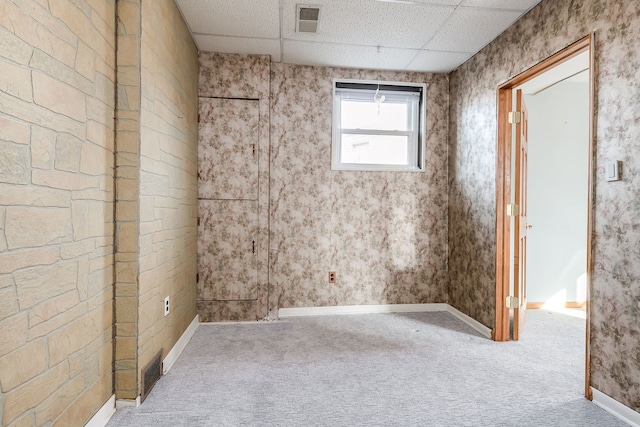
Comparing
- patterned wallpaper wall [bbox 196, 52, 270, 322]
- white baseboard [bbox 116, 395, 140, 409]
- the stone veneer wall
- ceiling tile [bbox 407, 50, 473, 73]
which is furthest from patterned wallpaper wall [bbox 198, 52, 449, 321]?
the stone veneer wall

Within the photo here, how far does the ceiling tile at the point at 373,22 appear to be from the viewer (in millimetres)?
2478

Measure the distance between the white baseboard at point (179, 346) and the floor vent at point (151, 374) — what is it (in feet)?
0.32

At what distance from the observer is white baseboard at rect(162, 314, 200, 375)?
7.47 feet

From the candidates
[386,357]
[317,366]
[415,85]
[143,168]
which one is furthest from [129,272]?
[415,85]

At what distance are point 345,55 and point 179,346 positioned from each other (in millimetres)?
2874

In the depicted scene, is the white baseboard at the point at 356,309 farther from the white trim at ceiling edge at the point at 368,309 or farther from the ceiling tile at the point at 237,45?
the ceiling tile at the point at 237,45

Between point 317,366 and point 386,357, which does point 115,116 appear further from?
point 386,357

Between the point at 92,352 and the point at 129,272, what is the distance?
0.40 metres

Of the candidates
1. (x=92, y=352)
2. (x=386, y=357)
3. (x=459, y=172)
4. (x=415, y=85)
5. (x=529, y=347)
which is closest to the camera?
(x=92, y=352)

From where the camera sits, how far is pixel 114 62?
5.88 feet

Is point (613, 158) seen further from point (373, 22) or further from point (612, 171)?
point (373, 22)

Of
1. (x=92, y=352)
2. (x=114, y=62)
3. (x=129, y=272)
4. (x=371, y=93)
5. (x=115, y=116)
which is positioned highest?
(x=371, y=93)

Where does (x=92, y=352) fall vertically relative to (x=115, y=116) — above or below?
below

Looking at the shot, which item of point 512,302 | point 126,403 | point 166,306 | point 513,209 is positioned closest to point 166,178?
point 166,306
